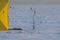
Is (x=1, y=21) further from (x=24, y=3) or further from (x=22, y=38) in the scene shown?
(x=24, y=3)

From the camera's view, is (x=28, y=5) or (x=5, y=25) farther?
(x=28, y=5)

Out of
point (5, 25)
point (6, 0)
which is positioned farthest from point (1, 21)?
point (6, 0)

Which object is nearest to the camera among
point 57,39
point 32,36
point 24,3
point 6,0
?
point 6,0

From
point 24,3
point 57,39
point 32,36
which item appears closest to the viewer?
point 57,39

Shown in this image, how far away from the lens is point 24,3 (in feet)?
44.5

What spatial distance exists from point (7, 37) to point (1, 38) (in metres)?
0.15

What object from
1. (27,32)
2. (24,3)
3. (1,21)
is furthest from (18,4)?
(1,21)

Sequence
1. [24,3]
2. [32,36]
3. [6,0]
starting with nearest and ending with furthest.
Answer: [6,0]
[32,36]
[24,3]

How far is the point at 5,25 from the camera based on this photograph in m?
4.07

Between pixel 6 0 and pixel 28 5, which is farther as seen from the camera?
pixel 28 5

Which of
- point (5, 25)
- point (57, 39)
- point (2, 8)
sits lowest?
point (57, 39)

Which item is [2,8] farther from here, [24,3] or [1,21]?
[24,3]

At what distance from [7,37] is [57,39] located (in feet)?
3.40

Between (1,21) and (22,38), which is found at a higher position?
(1,21)
